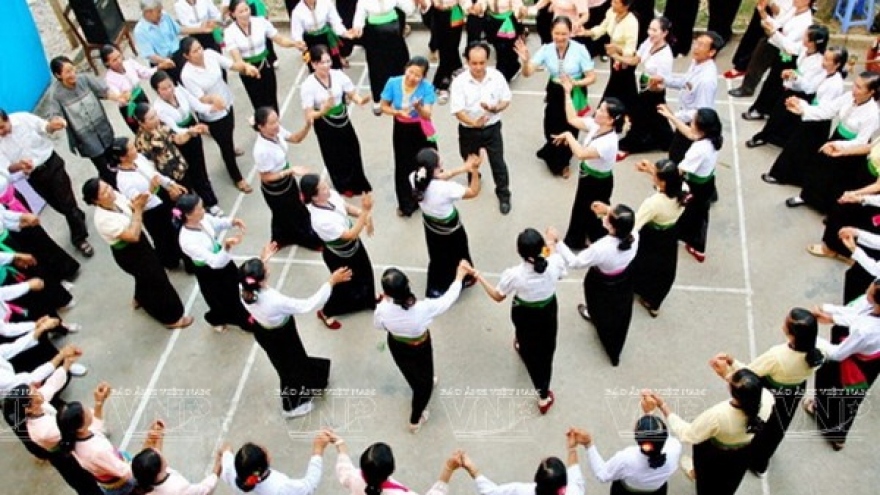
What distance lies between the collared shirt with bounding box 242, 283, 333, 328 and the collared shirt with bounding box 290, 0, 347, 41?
351cm

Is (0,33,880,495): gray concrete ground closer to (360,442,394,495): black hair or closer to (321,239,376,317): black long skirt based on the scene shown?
(321,239,376,317): black long skirt

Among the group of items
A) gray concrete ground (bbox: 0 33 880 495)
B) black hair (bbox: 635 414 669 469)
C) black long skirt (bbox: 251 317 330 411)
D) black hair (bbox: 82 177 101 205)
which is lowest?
gray concrete ground (bbox: 0 33 880 495)

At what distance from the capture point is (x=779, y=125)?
7223 mm

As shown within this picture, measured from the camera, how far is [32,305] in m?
5.95

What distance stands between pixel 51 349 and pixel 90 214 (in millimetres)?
1964

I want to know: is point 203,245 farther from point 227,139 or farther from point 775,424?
point 775,424

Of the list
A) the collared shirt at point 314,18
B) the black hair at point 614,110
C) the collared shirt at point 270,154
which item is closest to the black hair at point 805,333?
the black hair at point 614,110

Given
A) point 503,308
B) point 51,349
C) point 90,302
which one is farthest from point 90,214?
point 503,308

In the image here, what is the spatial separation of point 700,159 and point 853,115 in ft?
4.16

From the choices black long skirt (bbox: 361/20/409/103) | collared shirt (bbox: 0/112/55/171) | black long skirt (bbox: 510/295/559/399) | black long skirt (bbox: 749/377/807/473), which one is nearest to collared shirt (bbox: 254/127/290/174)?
collared shirt (bbox: 0/112/55/171)

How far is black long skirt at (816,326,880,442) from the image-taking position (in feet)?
16.0

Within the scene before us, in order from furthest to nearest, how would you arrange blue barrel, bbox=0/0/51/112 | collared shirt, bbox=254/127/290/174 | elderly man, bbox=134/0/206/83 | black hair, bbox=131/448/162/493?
1. blue barrel, bbox=0/0/51/112
2. elderly man, bbox=134/0/206/83
3. collared shirt, bbox=254/127/290/174
4. black hair, bbox=131/448/162/493

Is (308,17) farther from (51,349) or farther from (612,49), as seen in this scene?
(51,349)

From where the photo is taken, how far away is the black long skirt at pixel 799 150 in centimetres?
650
